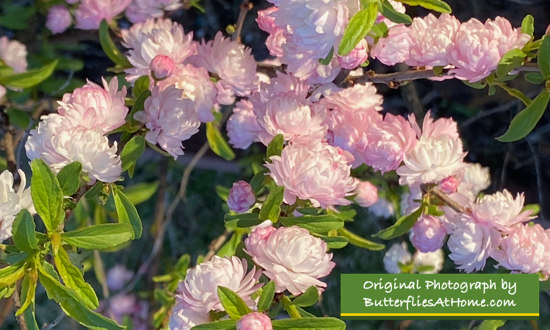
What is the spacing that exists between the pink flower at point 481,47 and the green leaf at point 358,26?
14 centimetres

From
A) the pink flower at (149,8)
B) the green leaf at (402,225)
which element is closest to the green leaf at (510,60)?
the green leaf at (402,225)

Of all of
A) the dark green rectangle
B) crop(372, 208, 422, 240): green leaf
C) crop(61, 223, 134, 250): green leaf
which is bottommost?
the dark green rectangle

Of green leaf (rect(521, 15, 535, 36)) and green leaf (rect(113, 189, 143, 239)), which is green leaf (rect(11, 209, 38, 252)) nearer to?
green leaf (rect(113, 189, 143, 239))

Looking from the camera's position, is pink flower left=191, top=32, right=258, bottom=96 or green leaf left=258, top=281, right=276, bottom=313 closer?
green leaf left=258, top=281, right=276, bottom=313

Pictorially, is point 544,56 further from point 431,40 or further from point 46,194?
point 46,194

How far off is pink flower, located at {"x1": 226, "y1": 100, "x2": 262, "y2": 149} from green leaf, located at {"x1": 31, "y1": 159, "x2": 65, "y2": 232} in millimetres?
278

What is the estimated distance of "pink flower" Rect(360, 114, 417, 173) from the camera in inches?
28.7

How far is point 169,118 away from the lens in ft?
2.26

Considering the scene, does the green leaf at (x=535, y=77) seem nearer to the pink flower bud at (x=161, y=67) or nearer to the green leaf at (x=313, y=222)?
the green leaf at (x=313, y=222)

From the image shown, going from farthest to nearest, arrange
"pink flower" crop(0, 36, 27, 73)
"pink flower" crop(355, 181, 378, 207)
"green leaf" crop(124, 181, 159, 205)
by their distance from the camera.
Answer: "green leaf" crop(124, 181, 159, 205)
"pink flower" crop(0, 36, 27, 73)
"pink flower" crop(355, 181, 378, 207)

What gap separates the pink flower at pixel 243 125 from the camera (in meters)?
0.82

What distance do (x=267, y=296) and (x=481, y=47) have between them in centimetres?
35

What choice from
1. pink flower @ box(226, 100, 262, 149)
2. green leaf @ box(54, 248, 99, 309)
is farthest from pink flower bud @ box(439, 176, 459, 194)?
green leaf @ box(54, 248, 99, 309)

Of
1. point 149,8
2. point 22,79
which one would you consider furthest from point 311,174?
point 22,79
